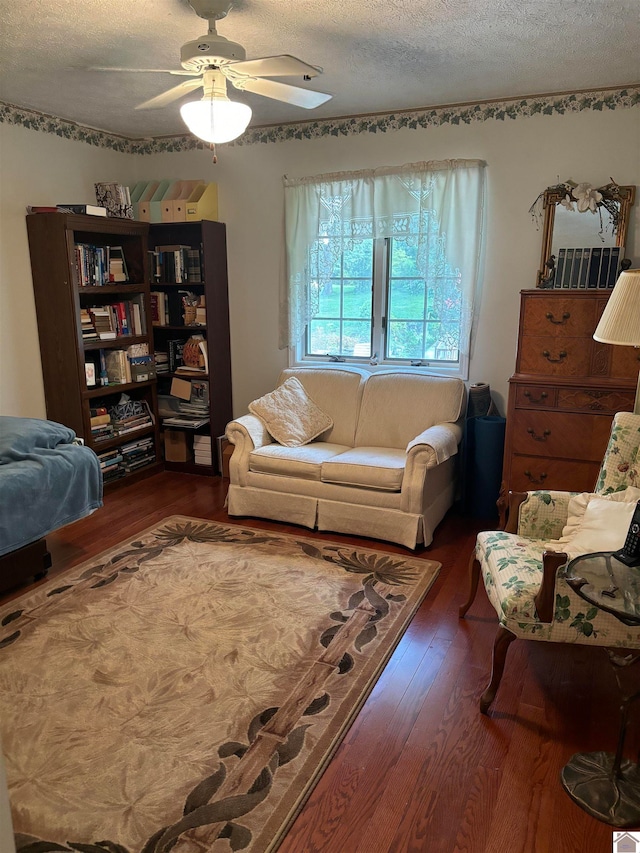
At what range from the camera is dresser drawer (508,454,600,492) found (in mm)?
3420

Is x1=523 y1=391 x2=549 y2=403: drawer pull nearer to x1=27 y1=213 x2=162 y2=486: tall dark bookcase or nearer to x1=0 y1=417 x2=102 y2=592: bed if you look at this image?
x1=0 y1=417 x2=102 y2=592: bed

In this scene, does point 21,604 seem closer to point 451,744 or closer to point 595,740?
point 451,744

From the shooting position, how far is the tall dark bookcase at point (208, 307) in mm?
4617

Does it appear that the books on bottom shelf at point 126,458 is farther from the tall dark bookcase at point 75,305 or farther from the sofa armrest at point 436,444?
the sofa armrest at point 436,444

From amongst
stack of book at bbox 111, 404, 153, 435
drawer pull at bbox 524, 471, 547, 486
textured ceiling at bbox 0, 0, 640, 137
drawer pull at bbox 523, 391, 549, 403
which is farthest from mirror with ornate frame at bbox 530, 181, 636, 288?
stack of book at bbox 111, 404, 153, 435

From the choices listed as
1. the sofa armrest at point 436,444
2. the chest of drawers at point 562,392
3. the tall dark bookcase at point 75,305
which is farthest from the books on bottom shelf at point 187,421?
the chest of drawers at point 562,392

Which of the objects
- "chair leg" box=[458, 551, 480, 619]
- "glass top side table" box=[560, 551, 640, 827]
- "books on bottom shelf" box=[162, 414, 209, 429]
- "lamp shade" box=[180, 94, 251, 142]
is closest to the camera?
"glass top side table" box=[560, 551, 640, 827]

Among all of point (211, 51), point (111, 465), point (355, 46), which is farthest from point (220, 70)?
point (111, 465)

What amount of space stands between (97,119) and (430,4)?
2707 millimetres

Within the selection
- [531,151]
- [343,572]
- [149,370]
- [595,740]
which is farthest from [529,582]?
[149,370]

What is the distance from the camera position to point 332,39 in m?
2.81

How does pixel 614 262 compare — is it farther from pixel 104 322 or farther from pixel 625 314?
pixel 104 322

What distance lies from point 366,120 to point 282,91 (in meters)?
1.67

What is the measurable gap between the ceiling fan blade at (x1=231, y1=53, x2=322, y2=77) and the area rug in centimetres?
228
